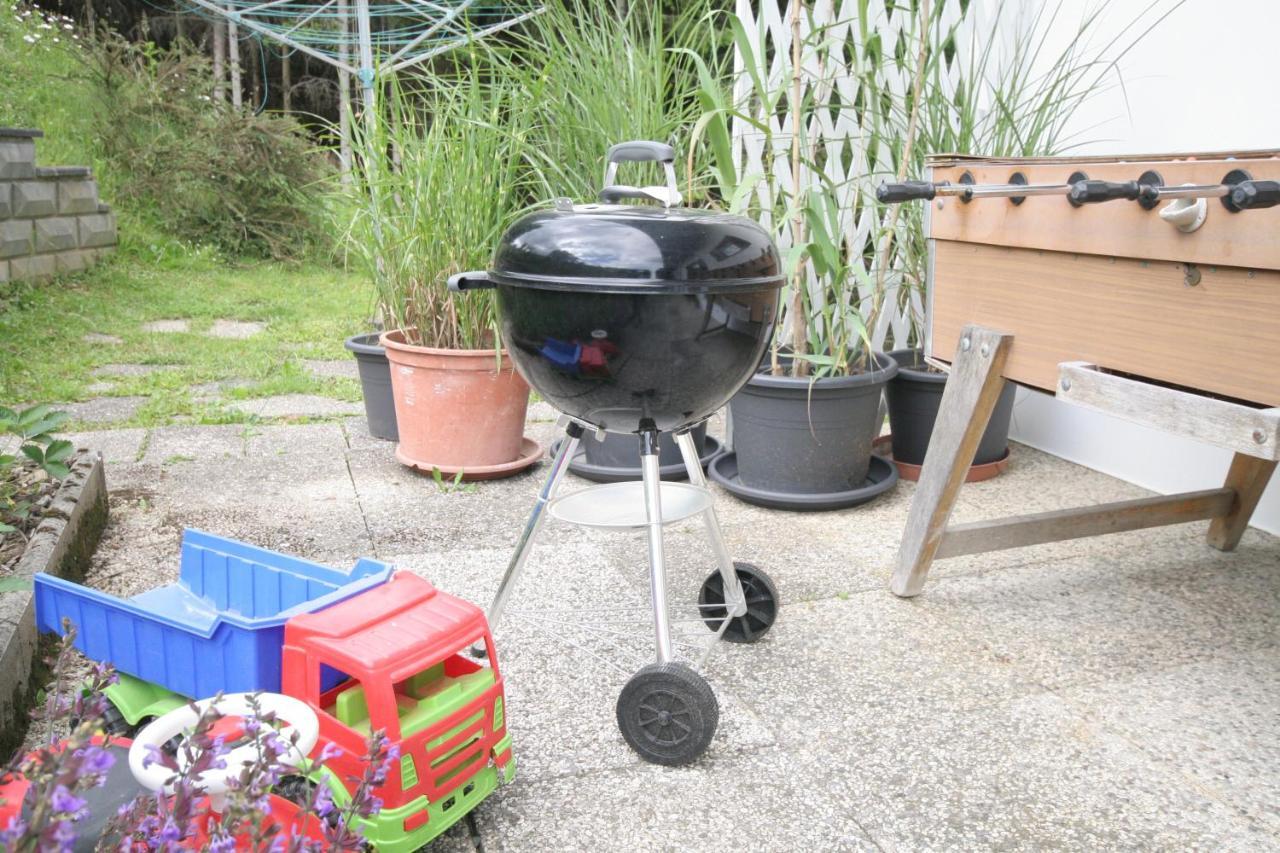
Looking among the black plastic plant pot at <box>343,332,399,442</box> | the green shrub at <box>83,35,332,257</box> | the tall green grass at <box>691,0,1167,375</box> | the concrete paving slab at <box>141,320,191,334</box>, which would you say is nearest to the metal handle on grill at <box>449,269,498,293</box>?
the tall green grass at <box>691,0,1167,375</box>

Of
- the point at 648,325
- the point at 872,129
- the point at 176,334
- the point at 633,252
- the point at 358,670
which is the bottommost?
the point at 176,334

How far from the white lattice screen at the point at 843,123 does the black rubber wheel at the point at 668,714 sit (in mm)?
1714

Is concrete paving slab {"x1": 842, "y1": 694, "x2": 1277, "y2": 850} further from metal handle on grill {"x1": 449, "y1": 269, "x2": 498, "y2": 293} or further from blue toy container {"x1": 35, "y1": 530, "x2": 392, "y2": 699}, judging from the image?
metal handle on grill {"x1": 449, "y1": 269, "x2": 498, "y2": 293}

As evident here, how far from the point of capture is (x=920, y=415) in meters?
3.13

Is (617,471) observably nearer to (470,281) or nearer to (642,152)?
(470,281)

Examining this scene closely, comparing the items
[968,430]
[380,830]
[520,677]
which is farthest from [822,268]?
[380,830]

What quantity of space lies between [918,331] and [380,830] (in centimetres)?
268

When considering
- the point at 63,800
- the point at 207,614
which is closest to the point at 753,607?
the point at 207,614

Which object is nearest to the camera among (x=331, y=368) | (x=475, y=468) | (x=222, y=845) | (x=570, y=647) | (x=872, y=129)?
(x=222, y=845)

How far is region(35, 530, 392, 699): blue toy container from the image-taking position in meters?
1.37

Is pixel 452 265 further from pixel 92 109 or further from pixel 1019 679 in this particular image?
pixel 92 109

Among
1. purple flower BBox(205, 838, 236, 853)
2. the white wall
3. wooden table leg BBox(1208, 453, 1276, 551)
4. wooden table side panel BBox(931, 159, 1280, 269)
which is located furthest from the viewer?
the white wall

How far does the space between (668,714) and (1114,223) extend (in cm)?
111

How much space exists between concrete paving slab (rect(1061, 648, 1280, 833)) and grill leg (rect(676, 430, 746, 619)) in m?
0.63
